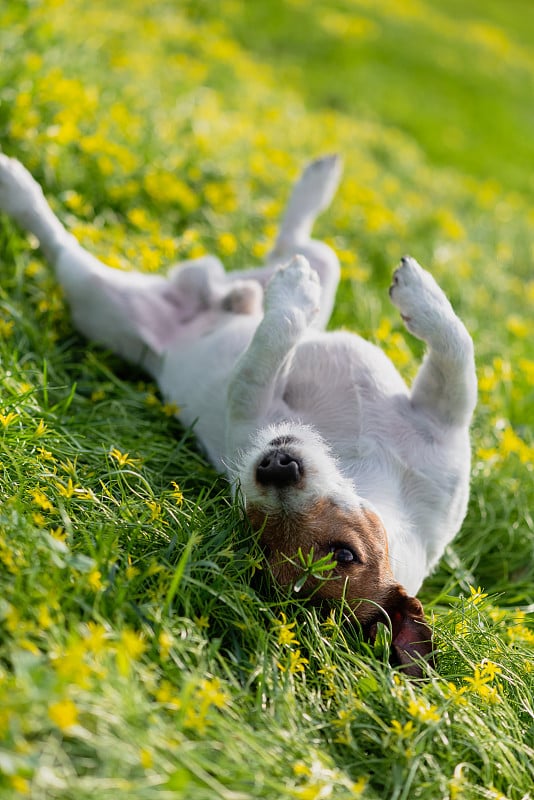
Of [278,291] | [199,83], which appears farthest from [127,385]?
[199,83]

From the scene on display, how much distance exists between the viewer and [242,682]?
2.69 metres

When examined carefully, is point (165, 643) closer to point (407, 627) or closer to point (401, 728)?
point (401, 728)

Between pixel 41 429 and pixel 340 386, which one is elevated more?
pixel 340 386

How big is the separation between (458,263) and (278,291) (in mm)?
3987

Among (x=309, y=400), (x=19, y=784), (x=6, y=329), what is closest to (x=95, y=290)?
(x=6, y=329)

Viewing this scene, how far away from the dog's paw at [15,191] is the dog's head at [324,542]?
2.21m

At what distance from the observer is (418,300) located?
3791 mm

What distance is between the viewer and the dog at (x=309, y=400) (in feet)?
10.2

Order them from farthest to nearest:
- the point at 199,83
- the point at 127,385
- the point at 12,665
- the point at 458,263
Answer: the point at 199,83
the point at 458,263
the point at 127,385
the point at 12,665

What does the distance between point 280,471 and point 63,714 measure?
4.24 feet

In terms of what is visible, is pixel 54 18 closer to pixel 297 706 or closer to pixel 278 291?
pixel 278 291

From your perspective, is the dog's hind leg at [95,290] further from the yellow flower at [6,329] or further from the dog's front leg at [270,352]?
the dog's front leg at [270,352]

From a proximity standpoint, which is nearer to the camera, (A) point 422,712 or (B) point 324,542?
(A) point 422,712

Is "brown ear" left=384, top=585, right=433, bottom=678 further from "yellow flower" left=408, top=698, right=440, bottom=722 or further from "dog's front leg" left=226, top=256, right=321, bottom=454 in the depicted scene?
"dog's front leg" left=226, top=256, right=321, bottom=454
